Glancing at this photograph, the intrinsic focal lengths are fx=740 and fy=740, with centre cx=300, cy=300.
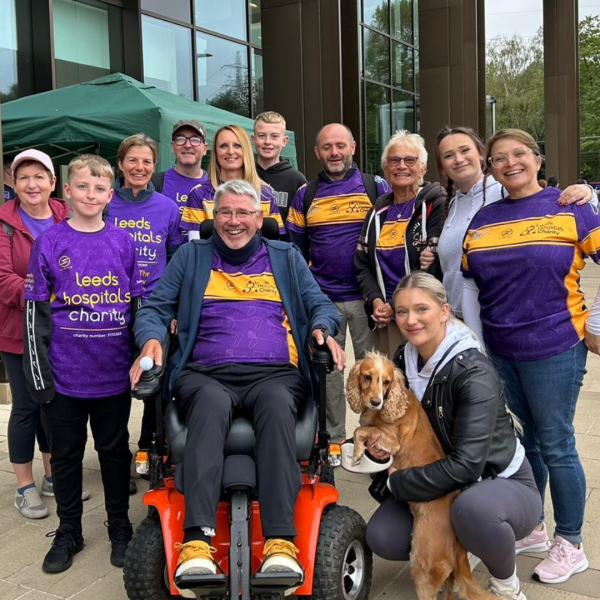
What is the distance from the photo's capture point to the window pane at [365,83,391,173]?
18.2 metres

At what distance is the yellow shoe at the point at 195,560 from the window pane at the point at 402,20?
1891cm

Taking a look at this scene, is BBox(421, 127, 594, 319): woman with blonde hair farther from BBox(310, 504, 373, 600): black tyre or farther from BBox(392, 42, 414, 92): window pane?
BBox(392, 42, 414, 92): window pane

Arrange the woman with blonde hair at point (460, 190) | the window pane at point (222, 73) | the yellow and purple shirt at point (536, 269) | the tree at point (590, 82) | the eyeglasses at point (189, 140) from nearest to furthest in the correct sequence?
the yellow and purple shirt at point (536, 269) < the woman with blonde hair at point (460, 190) < the eyeglasses at point (189, 140) < the window pane at point (222, 73) < the tree at point (590, 82)

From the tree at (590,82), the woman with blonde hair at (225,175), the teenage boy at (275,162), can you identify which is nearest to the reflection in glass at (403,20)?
the teenage boy at (275,162)

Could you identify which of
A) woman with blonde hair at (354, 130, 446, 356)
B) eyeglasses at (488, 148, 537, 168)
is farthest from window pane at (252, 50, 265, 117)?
eyeglasses at (488, 148, 537, 168)

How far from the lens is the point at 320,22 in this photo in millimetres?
11703

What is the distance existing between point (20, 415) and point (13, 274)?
0.79 meters

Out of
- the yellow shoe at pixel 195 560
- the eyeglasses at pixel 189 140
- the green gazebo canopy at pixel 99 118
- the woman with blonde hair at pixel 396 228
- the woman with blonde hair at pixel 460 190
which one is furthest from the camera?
the green gazebo canopy at pixel 99 118

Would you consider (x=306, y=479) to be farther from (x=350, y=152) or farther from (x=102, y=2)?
(x=102, y=2)

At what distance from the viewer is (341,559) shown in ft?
9.21

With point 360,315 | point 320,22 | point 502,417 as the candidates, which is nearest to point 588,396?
point 360,315

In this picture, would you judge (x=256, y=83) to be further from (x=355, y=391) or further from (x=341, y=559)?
(x=341, y=559)

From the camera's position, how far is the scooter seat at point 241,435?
2914 mm

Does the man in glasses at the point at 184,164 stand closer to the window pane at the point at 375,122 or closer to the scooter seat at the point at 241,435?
the scooter seat at the point at 241,435
